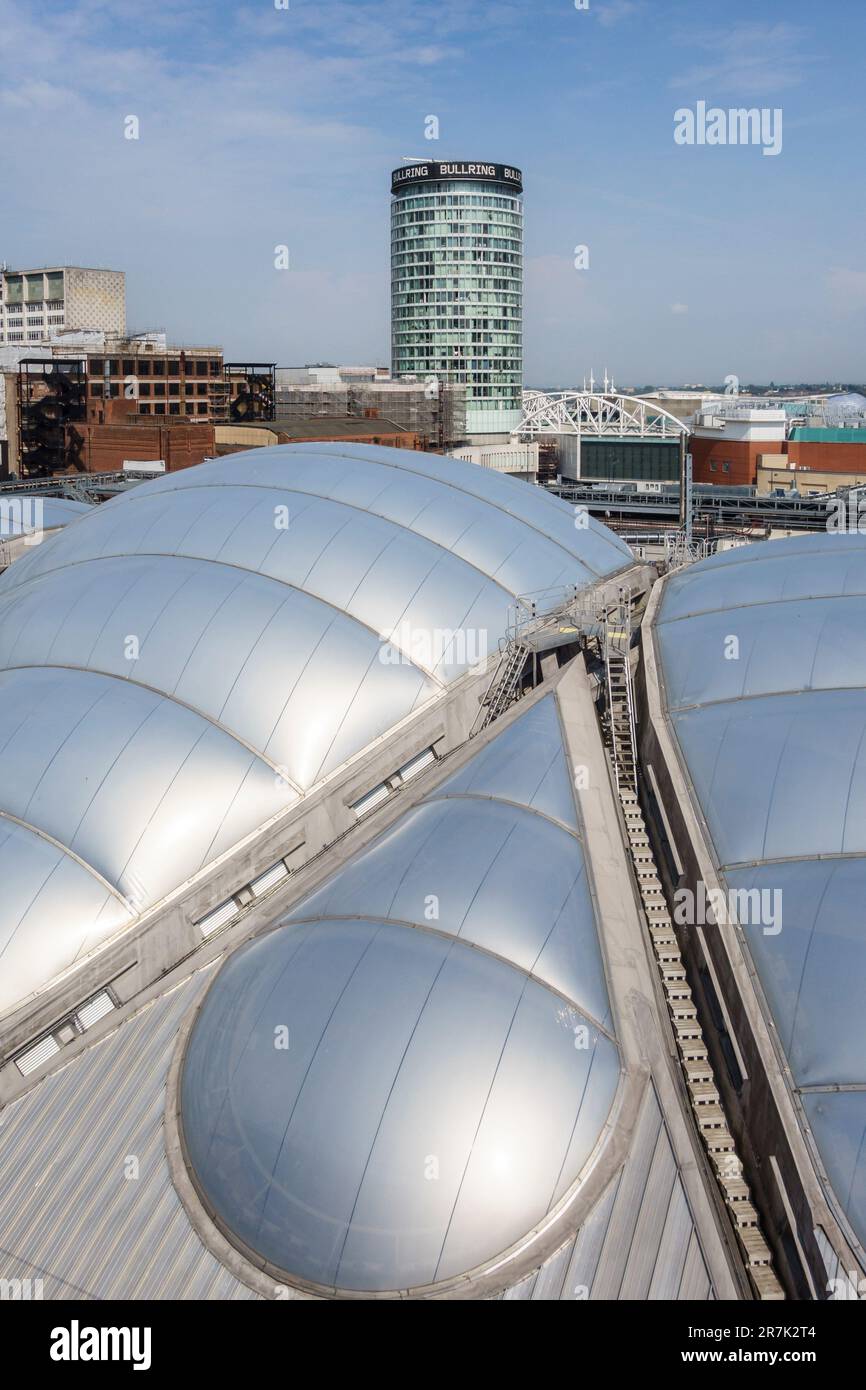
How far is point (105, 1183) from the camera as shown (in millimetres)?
12992

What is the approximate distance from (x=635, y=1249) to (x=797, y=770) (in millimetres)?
7707

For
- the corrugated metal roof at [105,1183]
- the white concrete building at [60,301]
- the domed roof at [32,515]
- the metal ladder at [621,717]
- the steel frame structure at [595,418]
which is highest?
the white concrete building at [60,301]

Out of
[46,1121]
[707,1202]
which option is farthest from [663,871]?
[46,1121]

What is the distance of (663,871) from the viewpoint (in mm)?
18094

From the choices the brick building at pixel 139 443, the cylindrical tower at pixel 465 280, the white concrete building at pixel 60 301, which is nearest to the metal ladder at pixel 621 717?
the brick building at pixel 139 443

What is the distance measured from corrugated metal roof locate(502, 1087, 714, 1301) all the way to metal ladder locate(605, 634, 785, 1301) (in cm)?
114

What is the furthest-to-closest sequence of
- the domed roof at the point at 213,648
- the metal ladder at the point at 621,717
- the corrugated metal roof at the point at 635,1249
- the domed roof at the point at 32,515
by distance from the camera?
the domed roof at the point at 32,515, the metal ladder at the point at 621,717, the domed roof at the point at 213,648, the corrugated metal roof at the point at 635,1249

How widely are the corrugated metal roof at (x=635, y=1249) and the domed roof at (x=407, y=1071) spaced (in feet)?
1.53

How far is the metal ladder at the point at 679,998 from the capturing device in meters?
12.3

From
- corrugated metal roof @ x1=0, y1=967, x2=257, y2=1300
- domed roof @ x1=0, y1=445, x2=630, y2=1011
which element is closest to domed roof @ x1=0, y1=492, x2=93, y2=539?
domed roof @ x1=0, y1=445, x2=630, y2=1011

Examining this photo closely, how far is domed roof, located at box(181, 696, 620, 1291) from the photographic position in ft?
37.6

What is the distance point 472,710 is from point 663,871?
5.45 meters

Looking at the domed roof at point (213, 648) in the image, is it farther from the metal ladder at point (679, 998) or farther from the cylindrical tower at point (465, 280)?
the cylindrical tower at point (465, 280)
